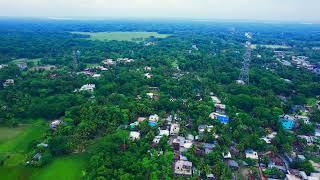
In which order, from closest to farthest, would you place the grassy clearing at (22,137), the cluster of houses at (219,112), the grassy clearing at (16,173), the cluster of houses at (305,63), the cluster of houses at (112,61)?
the grassy clearing at (16,173) → the grassy clearing at (22,137) → the cluster of houses at (219,112) → the cluster of houses at (112,61) → the cluster of houses at (305,63)

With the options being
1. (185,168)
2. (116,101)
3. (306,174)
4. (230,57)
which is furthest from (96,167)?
(230,57)

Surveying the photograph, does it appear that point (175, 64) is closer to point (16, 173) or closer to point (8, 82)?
point (8, 82)

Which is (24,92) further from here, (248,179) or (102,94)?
(248,179)

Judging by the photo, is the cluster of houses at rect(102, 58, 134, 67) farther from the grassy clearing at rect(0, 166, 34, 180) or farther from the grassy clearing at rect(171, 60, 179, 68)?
the grassy clearing at rect(0, 166, 34, 180)

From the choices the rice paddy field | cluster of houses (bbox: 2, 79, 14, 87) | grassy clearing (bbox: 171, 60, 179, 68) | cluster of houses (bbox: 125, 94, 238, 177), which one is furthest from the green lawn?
grassy clearing (bbox: 171, 60, 179, 68)

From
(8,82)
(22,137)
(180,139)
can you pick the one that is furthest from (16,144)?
(8,82)

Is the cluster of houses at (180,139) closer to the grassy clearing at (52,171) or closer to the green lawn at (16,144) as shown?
the grassy clearing at (52,171)

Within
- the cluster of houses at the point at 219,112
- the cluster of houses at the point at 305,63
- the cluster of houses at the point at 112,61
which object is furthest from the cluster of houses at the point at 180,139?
the cluster of houses at the point at 305,63
